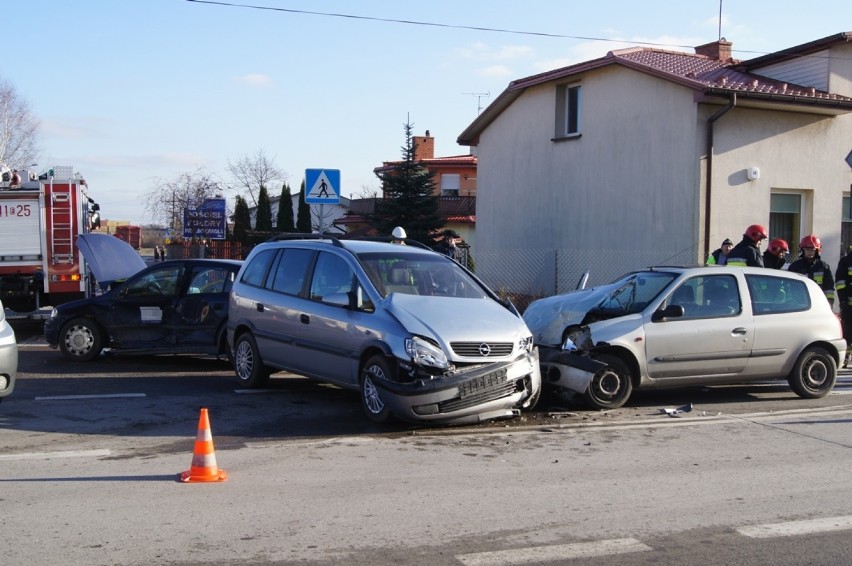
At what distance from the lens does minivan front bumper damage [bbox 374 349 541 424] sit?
8.38 m

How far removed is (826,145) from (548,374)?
1308 cm

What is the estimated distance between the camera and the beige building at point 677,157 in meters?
19.2

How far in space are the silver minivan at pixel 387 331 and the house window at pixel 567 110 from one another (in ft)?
43.7

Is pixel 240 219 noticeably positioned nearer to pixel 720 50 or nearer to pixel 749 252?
pixel 720 50

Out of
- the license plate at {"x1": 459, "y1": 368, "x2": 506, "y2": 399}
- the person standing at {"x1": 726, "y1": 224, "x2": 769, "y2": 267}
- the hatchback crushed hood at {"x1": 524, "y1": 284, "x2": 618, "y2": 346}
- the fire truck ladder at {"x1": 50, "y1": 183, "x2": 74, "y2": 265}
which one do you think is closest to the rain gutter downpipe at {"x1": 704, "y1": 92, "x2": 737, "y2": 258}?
the person standing at {"x1": 726, "y1": 224, "x2": 769, "y2": 267}

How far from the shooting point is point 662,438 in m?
8.76

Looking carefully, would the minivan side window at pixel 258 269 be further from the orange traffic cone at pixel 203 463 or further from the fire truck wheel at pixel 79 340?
the orange traffic cone at pixel 203 463

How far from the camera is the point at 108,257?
15.0 m

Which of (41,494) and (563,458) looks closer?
(41,494)

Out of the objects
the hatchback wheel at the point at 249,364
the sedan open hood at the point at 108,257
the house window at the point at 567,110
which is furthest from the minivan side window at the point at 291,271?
the house window at the point at 567,110

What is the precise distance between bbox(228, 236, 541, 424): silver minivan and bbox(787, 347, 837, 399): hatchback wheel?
Result: 3.81 meters

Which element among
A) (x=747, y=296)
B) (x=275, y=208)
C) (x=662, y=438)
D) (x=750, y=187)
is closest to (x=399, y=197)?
(x=750, y=187)

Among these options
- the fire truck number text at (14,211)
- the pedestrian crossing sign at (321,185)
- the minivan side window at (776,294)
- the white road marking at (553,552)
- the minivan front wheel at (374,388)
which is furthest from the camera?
the fire truck number text at (14,211)

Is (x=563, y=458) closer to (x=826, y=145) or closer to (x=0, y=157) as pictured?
(x=826, y=145)
